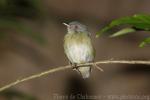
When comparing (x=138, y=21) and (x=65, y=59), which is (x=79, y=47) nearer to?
(x=138, y=21)

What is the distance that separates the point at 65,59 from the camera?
20.9 feet

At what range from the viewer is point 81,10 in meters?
6.62

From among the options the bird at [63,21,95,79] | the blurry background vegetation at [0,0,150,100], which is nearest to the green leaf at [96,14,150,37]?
the bird at [63,21,95,79]

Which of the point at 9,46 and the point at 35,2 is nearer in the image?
the point at 35,2

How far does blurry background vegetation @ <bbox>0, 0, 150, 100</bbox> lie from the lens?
6.25m

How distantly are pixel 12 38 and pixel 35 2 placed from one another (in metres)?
2.75

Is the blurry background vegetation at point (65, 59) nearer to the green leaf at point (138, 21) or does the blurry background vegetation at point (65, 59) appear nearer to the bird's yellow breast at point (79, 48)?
the bird's yellow breast at point (79, 48)

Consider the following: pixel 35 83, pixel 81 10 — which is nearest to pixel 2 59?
pixel 35 83

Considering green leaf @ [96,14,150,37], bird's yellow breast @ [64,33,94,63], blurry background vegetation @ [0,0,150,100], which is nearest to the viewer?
green leaf @ [96,14,150,37]

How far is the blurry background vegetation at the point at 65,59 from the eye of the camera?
6.25 metres

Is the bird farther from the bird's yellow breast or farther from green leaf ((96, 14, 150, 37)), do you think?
green leaf ((96, 14, 150, 37))

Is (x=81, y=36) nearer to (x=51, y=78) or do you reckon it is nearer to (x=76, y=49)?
(x=76, y=49)

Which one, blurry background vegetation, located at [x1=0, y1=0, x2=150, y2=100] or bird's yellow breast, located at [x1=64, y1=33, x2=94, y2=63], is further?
blurry background vegetation, located at [x1=0, y1=0, x2=150, y2=100]

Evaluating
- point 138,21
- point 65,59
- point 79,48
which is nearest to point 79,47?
point 79,48
